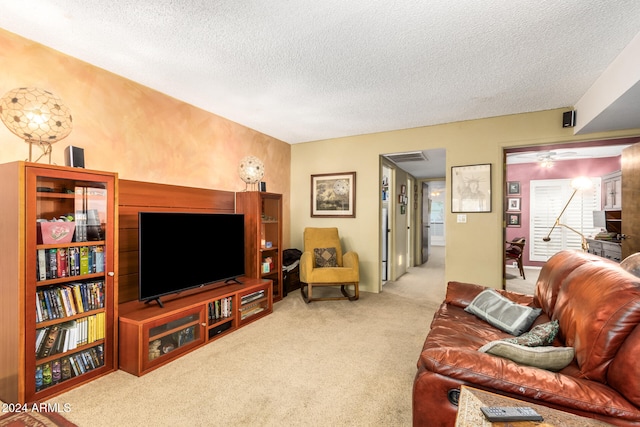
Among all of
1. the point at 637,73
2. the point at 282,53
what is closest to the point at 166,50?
the point at 282,53

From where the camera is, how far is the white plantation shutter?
6.09 m

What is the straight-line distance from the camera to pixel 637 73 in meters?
2.11

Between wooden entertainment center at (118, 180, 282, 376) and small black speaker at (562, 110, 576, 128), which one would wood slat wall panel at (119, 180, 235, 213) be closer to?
wooden entertainment center at (118, 180, 282, 376)

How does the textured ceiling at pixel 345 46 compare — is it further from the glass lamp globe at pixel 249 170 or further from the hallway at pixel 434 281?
the hallway at pixel 434 281

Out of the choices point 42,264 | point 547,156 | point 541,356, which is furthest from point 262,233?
point 547,156

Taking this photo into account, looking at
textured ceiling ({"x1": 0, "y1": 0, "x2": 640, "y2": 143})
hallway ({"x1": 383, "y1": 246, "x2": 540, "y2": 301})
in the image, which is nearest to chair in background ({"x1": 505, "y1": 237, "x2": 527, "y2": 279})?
hallway ({"x1": 383, "y1": 246, "x2": 540, "y2": 301})

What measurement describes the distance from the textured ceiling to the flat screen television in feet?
4.36

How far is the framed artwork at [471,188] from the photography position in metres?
3.97

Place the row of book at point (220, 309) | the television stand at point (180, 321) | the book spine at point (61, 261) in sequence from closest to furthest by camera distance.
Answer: the book spine at point (61, 261) → the television stand at point (180, 321) → the row of book at point (220, 309)

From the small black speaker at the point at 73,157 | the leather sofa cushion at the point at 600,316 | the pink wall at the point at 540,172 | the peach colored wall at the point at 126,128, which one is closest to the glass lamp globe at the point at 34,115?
the small black speaker at the point at 73,157

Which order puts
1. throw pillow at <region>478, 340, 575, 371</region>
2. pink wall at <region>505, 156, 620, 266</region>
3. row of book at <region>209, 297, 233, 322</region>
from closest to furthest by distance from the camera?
1. throw pillow at <region>478, 340, 575, 371</region>
2. row of book at <region>209, 297, 233, 322</region>
3. pink wall at <region>505, 156, 620, 266</region>

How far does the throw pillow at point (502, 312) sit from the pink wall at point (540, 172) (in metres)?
4.84

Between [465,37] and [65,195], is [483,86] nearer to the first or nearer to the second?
[465,37]

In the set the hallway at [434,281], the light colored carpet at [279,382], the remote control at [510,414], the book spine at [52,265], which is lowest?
the hallway at [434,281]
